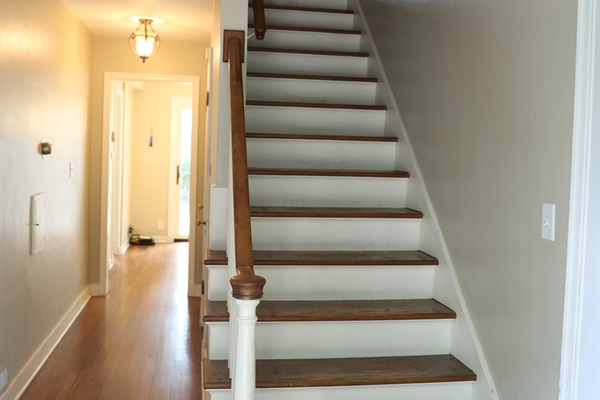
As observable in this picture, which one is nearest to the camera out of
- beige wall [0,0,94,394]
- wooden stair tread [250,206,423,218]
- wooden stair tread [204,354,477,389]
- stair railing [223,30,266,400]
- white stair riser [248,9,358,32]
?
stair railing [223,30,266,400]

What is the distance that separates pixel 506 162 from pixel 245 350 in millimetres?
1200

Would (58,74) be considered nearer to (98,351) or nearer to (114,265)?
(98,351)

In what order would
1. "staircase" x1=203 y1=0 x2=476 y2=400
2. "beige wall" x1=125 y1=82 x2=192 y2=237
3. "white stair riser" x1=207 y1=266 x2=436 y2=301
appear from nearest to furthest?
"staircase" x1=203 y1=0 x2=476 y2=400
"white stair riser" x1=207 y1=266 x2=436 y2=301
"beige wall" x1=125 y1=82 x2=192 y2=237

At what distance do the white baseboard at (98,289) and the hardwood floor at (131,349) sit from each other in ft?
0.25

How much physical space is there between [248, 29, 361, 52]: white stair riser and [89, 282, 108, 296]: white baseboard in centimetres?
292

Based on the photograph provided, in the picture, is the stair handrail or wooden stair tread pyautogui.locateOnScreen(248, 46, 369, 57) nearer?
the stair handrail

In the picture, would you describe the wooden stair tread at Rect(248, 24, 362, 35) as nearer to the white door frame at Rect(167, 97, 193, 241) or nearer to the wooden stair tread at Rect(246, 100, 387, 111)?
the wooden stair tread at Rect(246, 100, 387, 111)

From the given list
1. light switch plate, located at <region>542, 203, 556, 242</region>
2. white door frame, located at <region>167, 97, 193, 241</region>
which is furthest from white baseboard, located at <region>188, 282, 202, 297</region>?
light switch plate, located at <region>542, 203, 556, 242</region>

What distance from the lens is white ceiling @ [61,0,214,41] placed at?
4410mm

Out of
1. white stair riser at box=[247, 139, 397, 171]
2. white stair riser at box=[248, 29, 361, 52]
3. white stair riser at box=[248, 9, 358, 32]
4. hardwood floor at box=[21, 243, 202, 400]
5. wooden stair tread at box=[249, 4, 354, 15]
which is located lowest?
hardwood floor at box=[21, 243, 202, 400]

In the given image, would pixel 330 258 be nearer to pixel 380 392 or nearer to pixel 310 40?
pixel 380 392

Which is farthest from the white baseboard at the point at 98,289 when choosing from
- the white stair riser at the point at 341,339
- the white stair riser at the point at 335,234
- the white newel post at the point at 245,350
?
the white newel post at the point at 245,350

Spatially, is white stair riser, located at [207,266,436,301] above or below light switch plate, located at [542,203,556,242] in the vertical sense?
below

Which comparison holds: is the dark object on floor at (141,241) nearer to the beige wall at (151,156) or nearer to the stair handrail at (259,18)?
the beige wall at (151,156)
